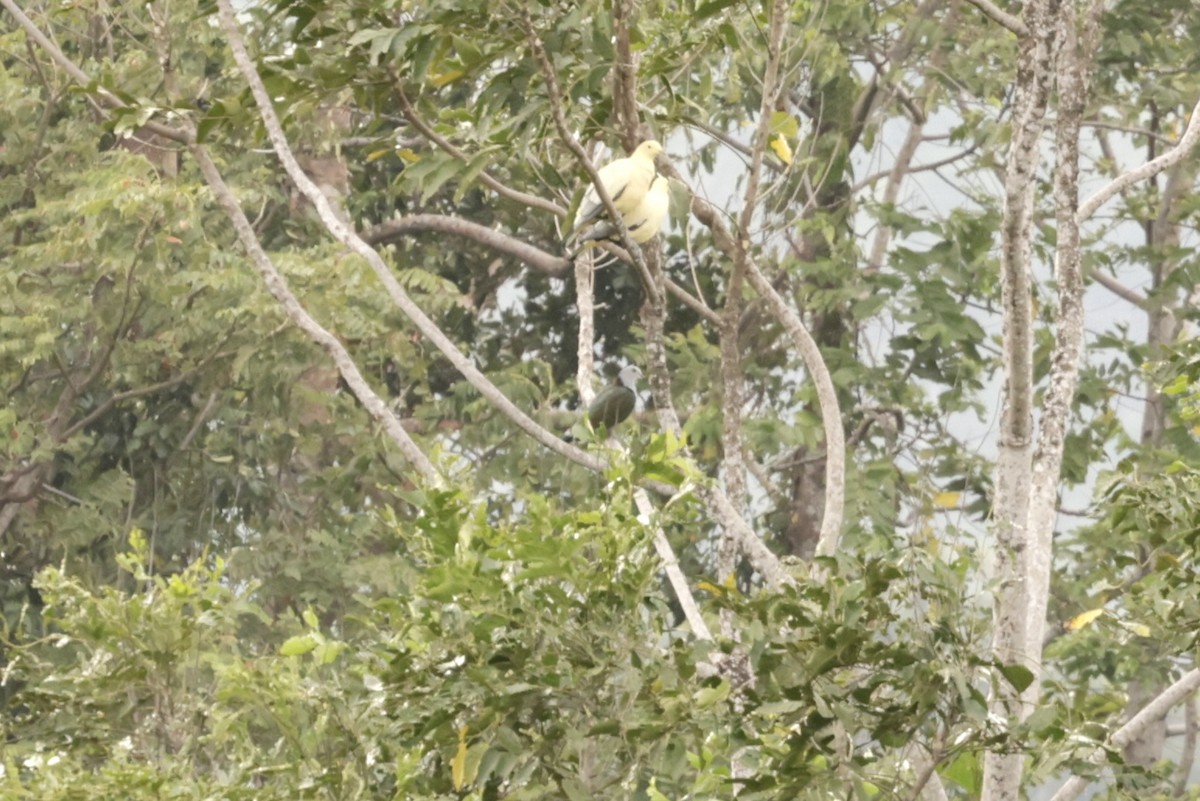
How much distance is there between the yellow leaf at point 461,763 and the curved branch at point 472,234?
6.22 m

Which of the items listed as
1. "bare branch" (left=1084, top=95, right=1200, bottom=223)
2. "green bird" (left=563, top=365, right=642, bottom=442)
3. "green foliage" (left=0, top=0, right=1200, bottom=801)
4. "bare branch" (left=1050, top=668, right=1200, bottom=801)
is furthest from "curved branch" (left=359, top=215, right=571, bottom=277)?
"bare branch" (left=1050, top=668, right=1200, bottom=801)

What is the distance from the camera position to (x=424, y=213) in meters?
9.48

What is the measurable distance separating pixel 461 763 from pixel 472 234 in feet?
21.2

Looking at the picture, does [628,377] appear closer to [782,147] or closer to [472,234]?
[782,147]

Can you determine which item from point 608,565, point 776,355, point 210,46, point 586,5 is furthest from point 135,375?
point 608,565

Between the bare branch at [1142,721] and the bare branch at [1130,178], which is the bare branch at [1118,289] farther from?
the bare branch at [1142,721]

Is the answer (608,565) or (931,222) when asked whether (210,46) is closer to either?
(931,222)

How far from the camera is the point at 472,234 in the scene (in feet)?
29.5

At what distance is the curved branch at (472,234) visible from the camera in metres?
8.89

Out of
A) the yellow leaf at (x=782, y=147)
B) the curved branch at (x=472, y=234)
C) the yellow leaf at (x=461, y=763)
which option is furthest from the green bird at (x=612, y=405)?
the curved branch at (x=472, y=234)

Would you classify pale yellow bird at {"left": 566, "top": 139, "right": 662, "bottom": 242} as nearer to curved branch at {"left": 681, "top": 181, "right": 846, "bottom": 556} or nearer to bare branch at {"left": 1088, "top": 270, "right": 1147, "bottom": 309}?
curved branch at {"left": 681, "top": 181, "right": 846, "bottom": 556}

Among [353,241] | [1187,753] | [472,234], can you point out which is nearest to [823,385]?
[353,241]

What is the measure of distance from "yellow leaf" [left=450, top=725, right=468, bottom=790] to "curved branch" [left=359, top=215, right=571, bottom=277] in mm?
6217

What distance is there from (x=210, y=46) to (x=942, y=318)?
3.28 metres
